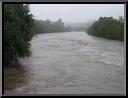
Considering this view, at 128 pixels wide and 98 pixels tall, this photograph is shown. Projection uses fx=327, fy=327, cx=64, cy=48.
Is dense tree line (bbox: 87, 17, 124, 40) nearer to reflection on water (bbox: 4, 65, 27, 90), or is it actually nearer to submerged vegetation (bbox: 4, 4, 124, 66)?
submerged vegetation (bbox: 4, 4, 124, 66)

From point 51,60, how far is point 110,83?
1528 mm

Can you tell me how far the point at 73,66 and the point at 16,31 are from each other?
1625mm

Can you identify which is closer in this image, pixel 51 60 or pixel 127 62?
pixel 127 62

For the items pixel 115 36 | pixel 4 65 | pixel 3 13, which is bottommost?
pixel 4 65

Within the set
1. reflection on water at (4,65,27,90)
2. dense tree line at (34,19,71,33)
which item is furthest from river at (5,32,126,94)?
dense tree line at (34,19,71,33)

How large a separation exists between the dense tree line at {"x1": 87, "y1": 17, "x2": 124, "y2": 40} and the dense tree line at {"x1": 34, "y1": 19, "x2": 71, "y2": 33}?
0.65 m

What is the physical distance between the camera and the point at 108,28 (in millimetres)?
8242

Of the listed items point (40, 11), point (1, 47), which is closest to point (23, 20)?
point (40, 11)

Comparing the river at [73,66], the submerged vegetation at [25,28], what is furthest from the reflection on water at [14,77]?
the submerged vegetation at [25,28]

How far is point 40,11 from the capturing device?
799 centimetres

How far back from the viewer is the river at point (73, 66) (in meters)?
7.73

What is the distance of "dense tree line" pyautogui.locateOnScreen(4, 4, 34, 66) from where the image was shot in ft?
25.6

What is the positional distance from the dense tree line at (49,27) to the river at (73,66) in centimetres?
15

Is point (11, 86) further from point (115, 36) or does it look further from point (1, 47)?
point (115, 36)
